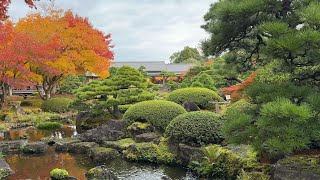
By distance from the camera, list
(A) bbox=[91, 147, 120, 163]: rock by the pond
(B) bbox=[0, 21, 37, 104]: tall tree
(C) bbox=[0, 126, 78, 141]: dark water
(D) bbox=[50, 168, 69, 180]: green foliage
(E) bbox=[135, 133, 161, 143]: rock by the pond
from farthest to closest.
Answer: (B) bbox=[0, 21, 37, 104]: tall tree < (C) bbox=[0, 126, 78, 141]: dark water < (E) bbox=[135, 133, 161, 143]: rock by the pond < (A) bbox=[91, 147, 120, 163]: rock by the pond < (D) bbox=[50, 168, 69, 180]: green foliage

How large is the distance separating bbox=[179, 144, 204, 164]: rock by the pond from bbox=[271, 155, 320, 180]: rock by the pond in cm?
274

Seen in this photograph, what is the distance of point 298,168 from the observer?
19.5 feet

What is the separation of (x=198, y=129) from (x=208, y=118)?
46 cm

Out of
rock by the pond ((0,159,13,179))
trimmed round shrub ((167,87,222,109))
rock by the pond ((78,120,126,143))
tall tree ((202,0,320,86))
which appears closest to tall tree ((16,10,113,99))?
trimmed round shrub ((167,87,222,109))

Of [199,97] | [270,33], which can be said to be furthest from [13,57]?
[270,33]

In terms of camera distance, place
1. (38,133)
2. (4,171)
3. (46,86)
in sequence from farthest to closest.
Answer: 1. (46,86)
2. (38,133)
3. (4,171)

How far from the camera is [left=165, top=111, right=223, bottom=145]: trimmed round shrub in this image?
962 cm

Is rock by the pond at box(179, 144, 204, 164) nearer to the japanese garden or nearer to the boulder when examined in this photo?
the japanese garden

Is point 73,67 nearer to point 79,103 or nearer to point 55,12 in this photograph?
point 55,12

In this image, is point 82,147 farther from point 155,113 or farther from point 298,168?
point 298,168

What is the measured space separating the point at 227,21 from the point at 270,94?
128cm

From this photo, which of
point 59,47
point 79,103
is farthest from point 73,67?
point 79,103

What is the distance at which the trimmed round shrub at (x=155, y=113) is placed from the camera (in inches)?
497

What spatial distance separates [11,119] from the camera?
19.5m
